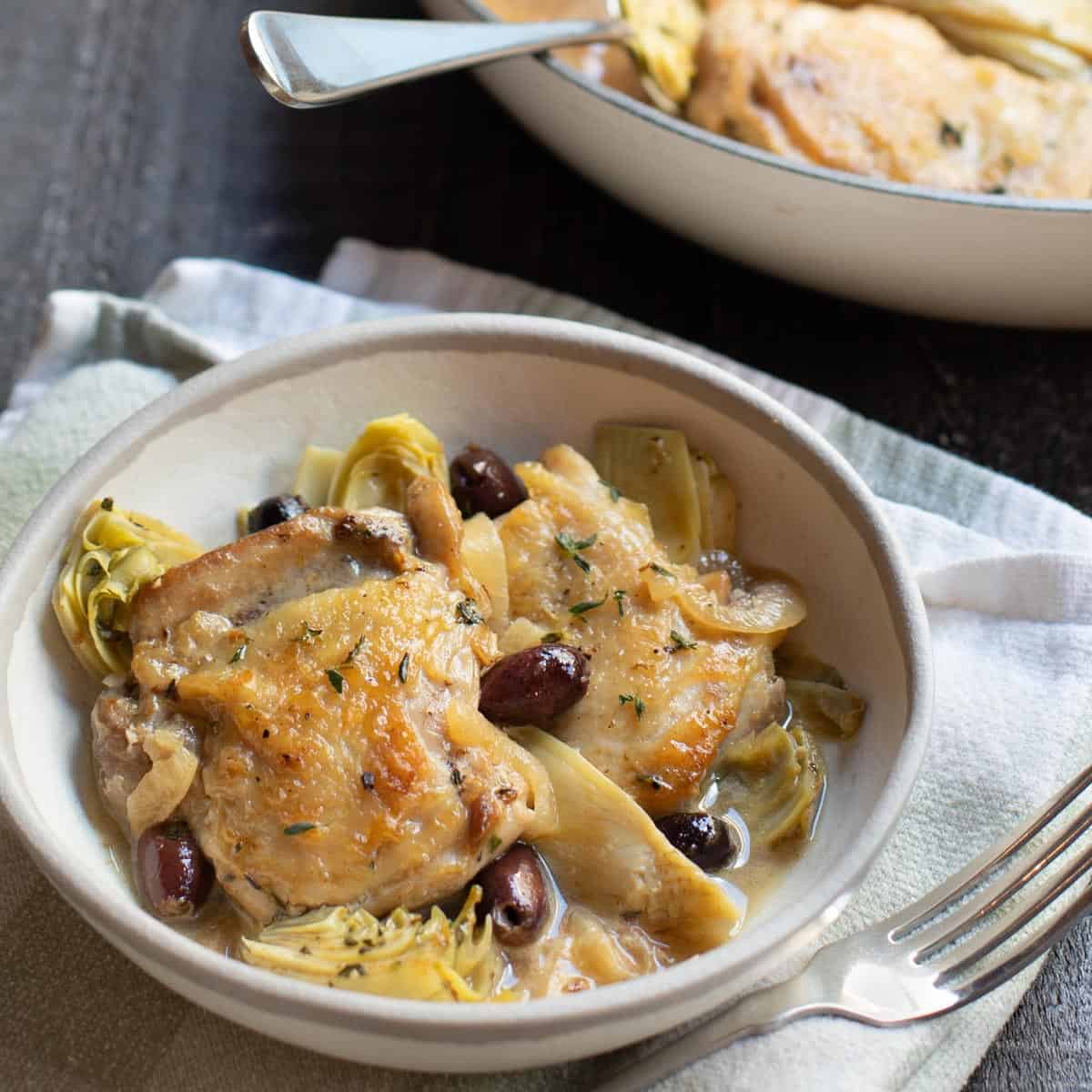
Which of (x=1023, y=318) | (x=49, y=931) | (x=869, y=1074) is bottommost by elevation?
(x=49, y=931)

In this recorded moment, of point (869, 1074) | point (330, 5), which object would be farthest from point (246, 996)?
point (330, 5)

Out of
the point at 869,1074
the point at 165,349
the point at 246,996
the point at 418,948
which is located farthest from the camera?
the point at 165,349

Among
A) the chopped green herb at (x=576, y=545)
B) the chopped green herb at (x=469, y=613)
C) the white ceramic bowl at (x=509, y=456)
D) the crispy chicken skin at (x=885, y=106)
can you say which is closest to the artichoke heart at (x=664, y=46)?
the crispy chicken skin at (x=885, y=106)

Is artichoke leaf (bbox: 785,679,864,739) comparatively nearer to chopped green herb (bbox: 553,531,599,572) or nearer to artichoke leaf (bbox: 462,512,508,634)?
chopped green herb (bbox: 553,531,599,572)

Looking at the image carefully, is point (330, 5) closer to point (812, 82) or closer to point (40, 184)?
point (40, 184)

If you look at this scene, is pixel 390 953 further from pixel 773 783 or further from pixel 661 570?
pixel 661 570

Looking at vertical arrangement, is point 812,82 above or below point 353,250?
above

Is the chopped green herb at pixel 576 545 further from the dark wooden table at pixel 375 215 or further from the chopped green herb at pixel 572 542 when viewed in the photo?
the dark wooden table at pixel 375 215
